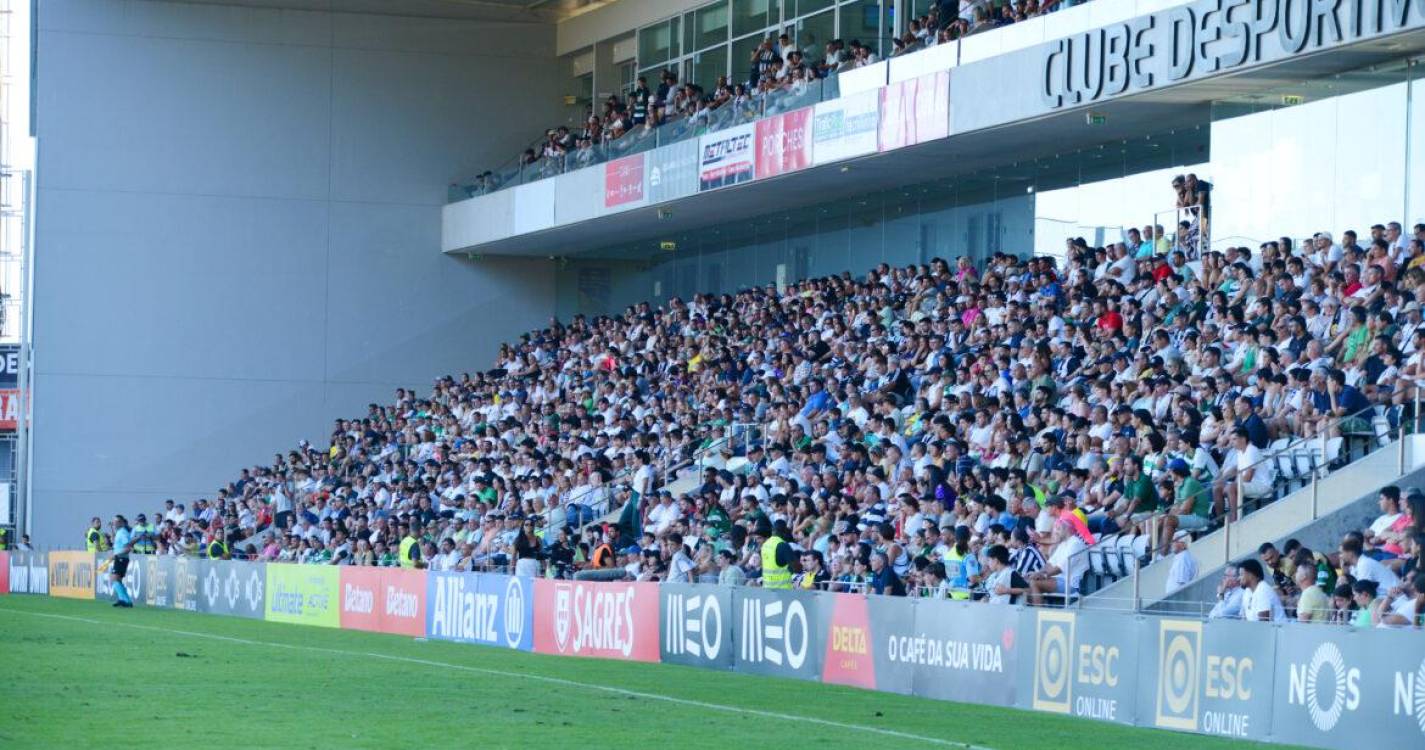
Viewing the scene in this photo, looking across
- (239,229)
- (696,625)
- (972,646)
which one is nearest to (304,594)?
(696,625)

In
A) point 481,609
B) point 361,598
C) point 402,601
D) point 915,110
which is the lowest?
point 361,598

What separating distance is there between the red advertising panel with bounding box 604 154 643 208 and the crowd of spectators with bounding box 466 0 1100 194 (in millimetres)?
693

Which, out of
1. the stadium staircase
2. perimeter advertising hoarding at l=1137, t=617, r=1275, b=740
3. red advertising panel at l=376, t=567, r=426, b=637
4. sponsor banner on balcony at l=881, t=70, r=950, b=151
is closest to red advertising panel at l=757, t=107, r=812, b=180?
sponsor banner on balcony at l=881, t=70, r=950, b=151

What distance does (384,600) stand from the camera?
32.4m

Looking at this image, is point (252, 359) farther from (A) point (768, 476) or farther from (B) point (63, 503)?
(A) point (768, 476)

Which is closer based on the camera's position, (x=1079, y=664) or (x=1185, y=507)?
(x=1079, y=664)

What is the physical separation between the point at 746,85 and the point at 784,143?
4.08m

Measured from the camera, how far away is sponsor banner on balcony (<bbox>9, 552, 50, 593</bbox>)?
151ft

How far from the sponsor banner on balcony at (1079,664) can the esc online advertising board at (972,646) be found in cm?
2

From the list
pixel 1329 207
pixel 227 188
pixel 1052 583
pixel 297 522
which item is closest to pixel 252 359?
pixel 227 188

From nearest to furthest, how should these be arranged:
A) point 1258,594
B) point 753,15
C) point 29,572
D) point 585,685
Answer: point 1258,594
point 585,685
point 753,15
point 29,572

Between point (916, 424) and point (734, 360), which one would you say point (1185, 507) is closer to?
point (916, 424)

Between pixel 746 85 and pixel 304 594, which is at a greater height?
pixel 746 85

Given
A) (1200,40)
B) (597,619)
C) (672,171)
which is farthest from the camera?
(672,171)
